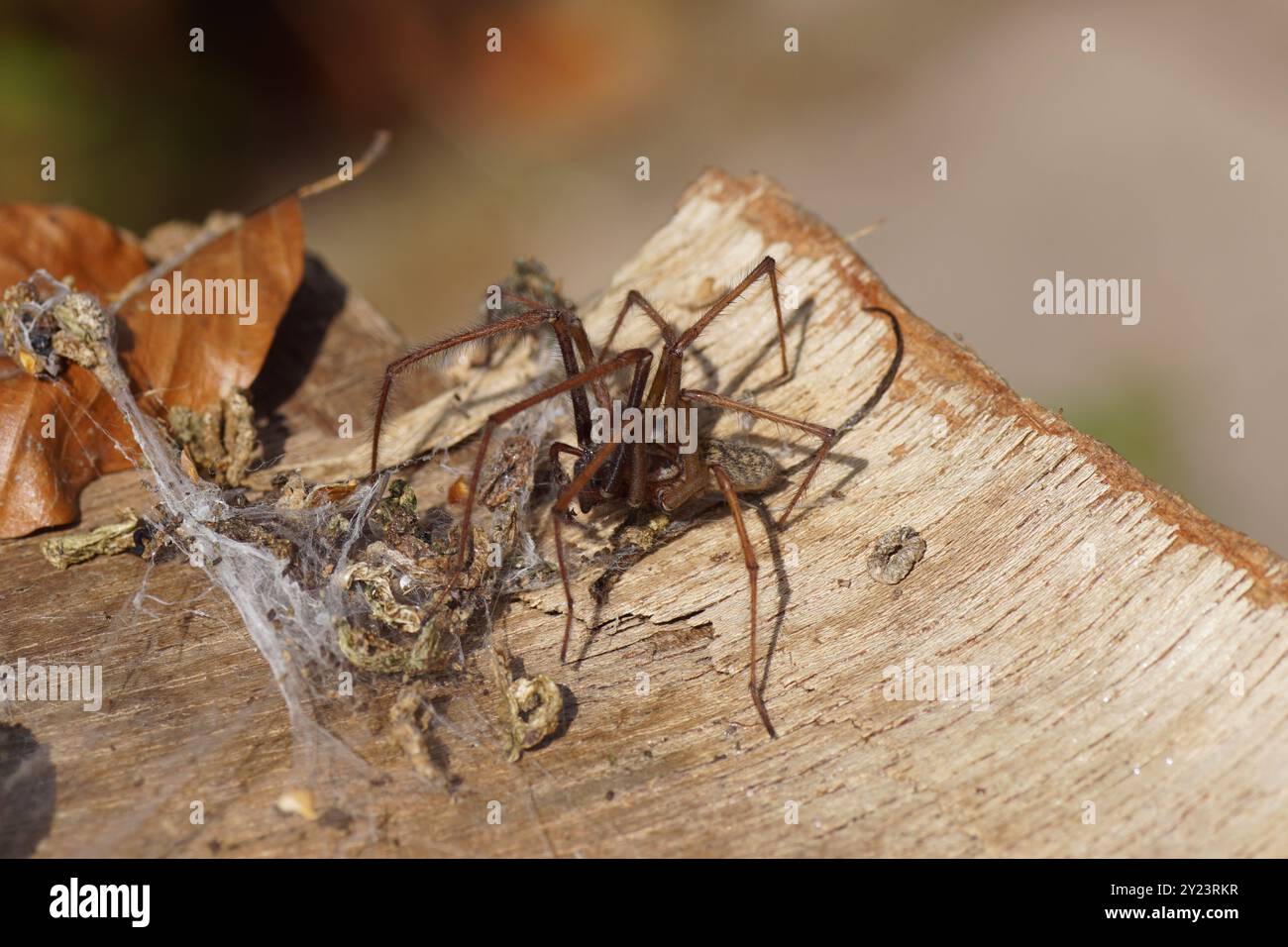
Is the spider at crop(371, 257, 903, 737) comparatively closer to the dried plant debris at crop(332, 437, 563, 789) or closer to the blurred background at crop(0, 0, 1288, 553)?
the dried plant debris at crop(332, 437, 563, 789)

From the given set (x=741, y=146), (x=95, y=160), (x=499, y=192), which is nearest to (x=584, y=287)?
(x=499, y=192)

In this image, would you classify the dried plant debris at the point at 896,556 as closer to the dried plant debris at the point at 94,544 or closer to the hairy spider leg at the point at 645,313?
the hairy spider leg at the point at 645,313

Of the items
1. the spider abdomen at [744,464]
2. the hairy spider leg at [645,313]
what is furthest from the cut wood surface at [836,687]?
the hairy spider leg at [645,313]

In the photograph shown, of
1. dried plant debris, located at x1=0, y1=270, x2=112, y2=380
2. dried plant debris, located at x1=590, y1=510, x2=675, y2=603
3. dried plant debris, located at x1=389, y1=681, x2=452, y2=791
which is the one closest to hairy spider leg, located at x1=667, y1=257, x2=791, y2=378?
dried plant debris, located at x1=590, y1=510, x2=675, y2=603

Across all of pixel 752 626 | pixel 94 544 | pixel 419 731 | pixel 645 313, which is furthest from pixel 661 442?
pixel 94 544

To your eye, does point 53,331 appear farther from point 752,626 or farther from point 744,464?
point 752,626

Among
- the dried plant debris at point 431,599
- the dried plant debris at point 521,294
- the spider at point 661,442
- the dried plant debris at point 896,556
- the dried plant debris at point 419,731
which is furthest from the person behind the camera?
the dried plant debris at point 521,294
